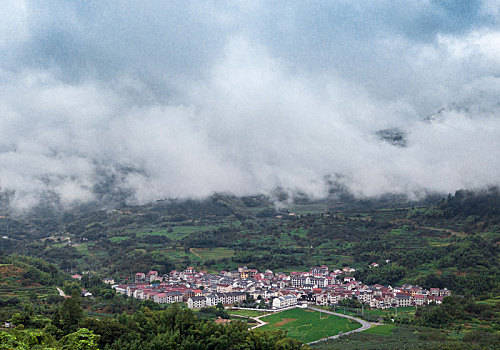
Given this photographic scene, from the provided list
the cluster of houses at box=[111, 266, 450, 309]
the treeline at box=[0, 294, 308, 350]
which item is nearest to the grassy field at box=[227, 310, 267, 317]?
the cluster of houses at box=[111, 266, 450, 309]

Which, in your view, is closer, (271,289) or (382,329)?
(382,329)

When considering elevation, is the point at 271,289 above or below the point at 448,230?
below

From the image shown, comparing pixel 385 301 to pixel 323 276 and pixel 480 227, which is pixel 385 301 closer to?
pixel 323 276

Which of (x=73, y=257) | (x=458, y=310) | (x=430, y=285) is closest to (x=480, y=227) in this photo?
(x=430, y=285)

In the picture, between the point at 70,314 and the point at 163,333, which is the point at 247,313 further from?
the point at 70,314

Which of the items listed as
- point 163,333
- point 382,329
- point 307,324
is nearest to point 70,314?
point 163,333
